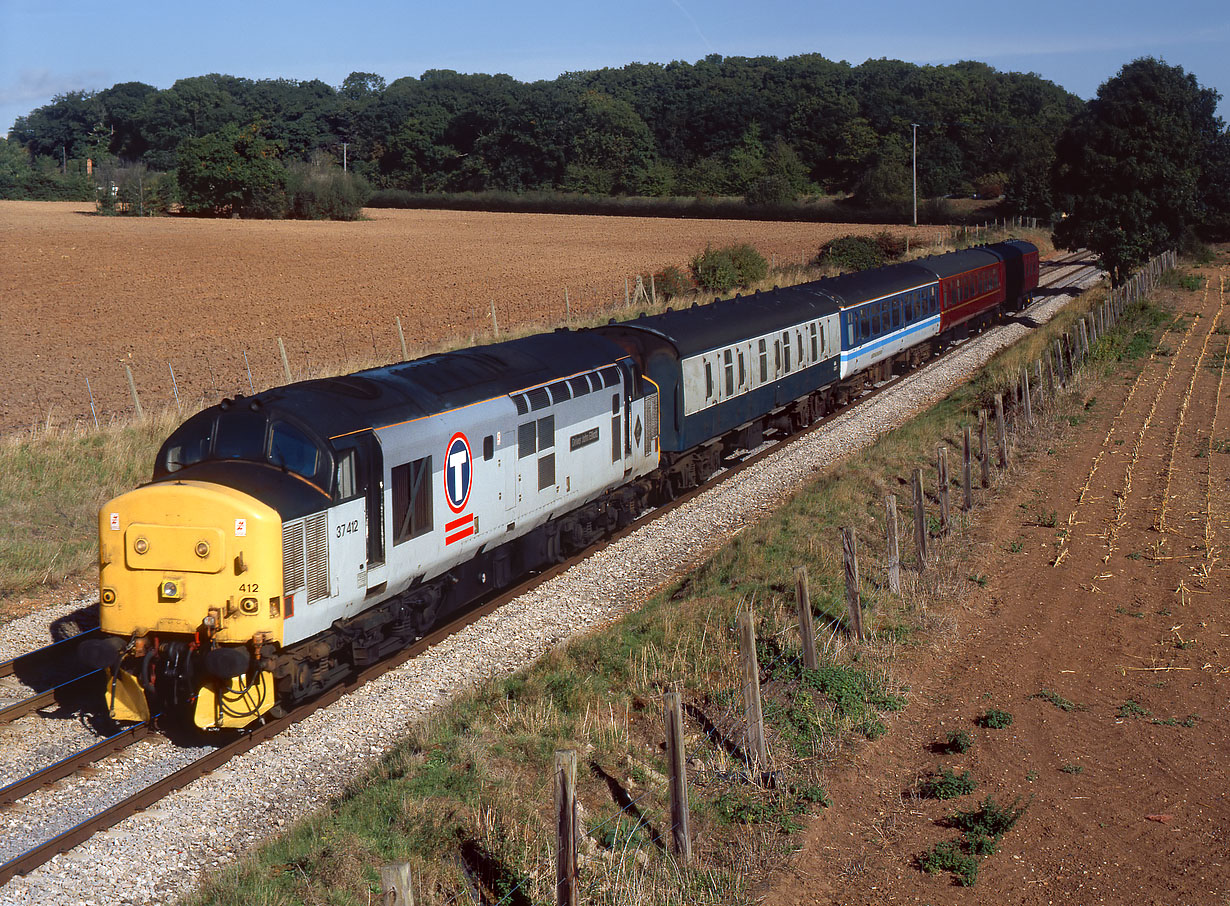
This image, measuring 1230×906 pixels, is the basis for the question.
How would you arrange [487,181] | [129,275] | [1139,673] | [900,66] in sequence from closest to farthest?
[1139,673], [129,275], [487,181], [900,66]

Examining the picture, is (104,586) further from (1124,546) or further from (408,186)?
(408,186)

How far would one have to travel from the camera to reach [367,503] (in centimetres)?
1262

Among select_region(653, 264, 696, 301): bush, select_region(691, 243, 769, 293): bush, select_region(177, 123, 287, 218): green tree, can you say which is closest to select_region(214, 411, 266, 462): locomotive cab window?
Answer: select_region(691, 243, 769, 293): bush

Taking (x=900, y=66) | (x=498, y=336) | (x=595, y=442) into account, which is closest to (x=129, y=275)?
(x=498, y=336)

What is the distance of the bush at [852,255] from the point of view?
60.1 m

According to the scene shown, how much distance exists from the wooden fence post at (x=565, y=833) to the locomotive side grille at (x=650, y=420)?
1296cm

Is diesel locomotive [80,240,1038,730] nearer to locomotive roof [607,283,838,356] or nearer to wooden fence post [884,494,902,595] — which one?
locomotive roof [607,283,838,356]

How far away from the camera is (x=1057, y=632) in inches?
559

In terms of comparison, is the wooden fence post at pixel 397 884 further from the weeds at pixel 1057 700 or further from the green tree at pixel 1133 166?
the green tree at pixel 1133 166

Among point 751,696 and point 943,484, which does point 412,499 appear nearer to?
point 751,696

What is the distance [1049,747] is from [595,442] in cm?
884

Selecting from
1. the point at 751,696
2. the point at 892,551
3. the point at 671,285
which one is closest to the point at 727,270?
the point at 671,285

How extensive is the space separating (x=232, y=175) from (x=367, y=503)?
3707 inches

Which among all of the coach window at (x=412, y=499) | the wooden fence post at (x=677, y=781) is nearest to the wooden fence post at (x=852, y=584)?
the wooden fence post at (x=677, y=781)
